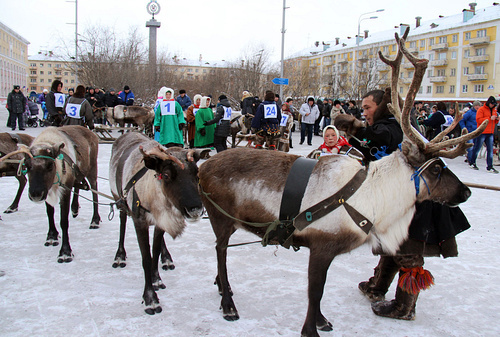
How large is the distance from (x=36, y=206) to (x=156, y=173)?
4.69 m

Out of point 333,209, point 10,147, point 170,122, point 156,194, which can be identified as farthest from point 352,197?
point 170,122

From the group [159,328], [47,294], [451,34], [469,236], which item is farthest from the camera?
[451,34]

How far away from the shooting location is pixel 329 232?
3.00 meters

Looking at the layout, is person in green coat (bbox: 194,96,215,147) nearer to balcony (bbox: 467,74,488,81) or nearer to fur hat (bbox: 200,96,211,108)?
fur hat (bbox: 200,96,211,108)

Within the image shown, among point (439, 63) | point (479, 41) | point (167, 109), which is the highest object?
point (479, 41)

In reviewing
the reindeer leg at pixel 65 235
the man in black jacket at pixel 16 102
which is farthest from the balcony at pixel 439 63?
the reindeer leg at pixel 65 235

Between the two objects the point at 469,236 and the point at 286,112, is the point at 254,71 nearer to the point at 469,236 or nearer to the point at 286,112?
the point at 286,112

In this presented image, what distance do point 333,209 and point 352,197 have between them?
0.19 metres

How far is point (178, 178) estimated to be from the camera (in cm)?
334

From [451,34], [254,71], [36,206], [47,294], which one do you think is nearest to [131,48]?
[254,71]

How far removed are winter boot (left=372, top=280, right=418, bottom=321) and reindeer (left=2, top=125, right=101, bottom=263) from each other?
3.71m

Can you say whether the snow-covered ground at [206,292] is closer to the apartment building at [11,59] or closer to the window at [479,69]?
the window at [479,69]

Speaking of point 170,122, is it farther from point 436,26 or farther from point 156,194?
point 436,26

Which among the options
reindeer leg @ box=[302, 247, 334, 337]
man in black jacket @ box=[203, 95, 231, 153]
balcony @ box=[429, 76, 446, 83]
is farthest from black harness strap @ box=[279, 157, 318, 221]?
balcony @ box=[429, 76, 446, 83]
